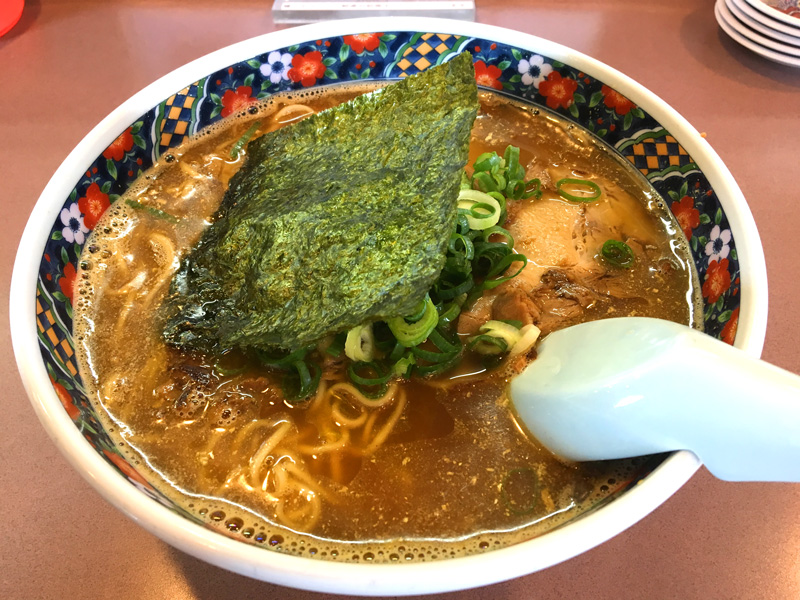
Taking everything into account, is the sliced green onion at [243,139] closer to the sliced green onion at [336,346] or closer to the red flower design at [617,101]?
→ the sliced green onion at [336,346]

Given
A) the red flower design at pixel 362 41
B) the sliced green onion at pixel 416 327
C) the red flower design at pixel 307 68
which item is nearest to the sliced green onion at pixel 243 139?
the red flower design at pixel 307 68

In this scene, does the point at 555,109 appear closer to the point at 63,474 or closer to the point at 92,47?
the point at 63,474

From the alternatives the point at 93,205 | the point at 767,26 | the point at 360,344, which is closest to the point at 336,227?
the point at 360,344

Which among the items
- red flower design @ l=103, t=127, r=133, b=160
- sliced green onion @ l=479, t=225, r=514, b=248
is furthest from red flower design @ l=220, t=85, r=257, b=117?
sliced green onion @ l=479, t=225, r=514, b=248

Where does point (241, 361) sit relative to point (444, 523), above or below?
above

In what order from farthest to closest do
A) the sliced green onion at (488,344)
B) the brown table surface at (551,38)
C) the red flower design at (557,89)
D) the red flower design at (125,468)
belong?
the red flower design at (557,89) < the sliced green onion at (488,344) < the brown table surface at (551,38) < the red flower design at (125,468)

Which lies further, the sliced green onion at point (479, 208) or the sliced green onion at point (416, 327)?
the sliced green onion at point (479, 208)

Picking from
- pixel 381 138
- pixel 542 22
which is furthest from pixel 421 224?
pixel 542 22

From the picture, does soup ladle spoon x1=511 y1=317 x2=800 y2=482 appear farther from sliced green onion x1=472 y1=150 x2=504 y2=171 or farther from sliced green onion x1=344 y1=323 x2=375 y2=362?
sliced green onion x1=472 y1=150 x2=504 y2=171
